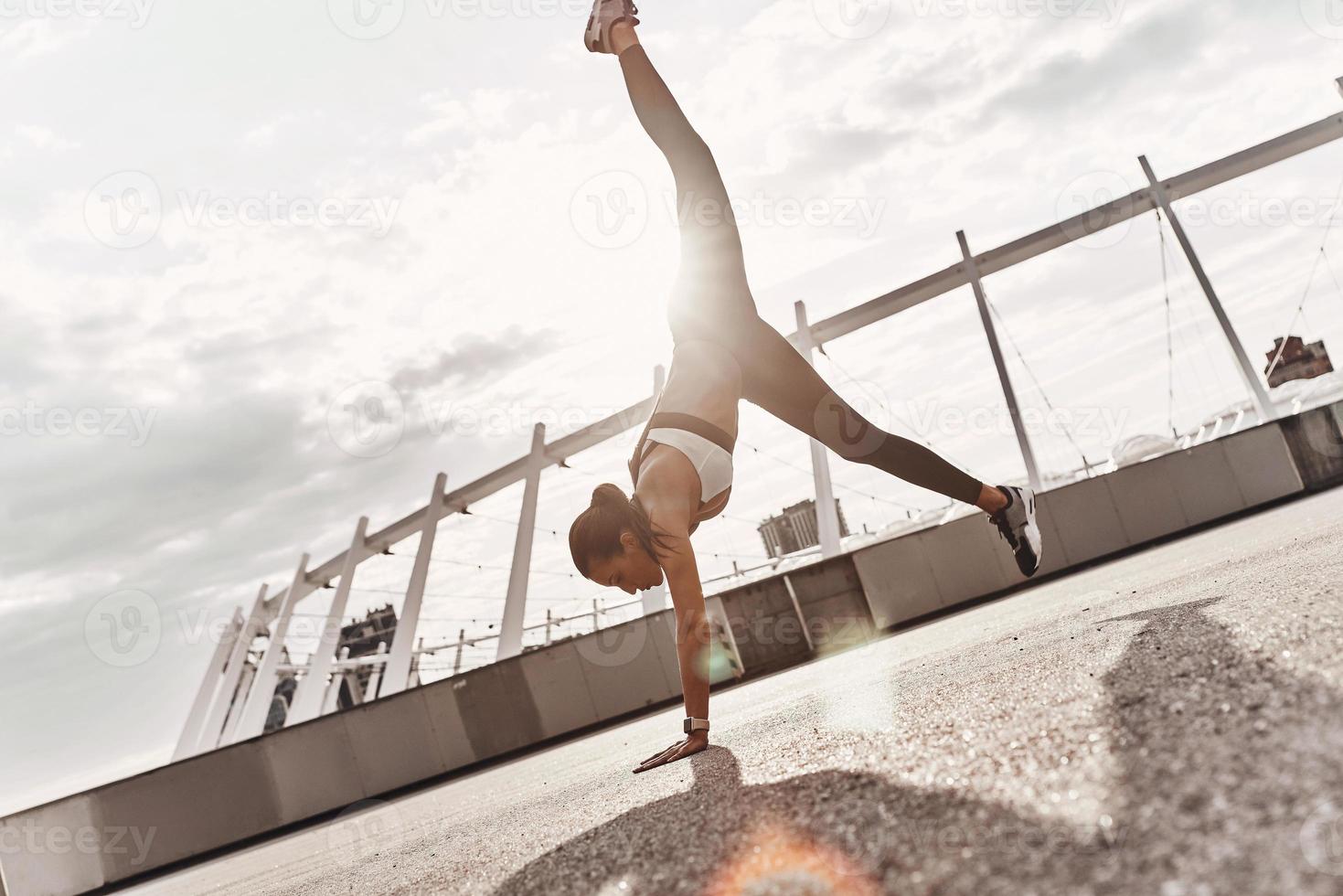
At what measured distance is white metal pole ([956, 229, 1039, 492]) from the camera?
60.6ft

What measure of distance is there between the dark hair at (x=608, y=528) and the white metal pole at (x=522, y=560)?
49.0 ft

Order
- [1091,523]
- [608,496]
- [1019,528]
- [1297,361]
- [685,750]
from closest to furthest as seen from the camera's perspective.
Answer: [685,750], [608,496], [1019,528], [1091,523], [1297,361]

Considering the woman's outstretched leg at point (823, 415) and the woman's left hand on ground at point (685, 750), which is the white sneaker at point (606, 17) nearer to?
the woman's outstretched leg at point (823, 415)

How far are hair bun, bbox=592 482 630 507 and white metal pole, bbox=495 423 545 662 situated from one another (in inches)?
590

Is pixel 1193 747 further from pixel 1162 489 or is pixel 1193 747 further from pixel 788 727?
pixel 1162 489

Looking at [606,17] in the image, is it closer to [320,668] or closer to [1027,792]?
[1027,792]

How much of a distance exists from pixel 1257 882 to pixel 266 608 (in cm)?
3767

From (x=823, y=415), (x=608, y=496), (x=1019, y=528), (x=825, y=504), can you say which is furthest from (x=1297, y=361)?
(x=608, y=496)

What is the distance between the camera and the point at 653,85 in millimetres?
3621

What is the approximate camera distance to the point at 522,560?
20.8 metres

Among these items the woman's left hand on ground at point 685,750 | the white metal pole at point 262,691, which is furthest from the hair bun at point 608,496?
the white metal pole at point 262,691

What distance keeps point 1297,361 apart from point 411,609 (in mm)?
69110

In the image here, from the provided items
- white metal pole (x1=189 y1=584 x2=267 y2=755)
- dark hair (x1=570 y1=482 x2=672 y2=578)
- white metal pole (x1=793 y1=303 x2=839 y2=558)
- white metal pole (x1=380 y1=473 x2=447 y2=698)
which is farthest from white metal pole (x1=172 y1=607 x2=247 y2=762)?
dark hair (x1=570 y1=482 x2=672 y2=578)

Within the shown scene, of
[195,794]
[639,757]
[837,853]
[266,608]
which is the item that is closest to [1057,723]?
[837,853]
